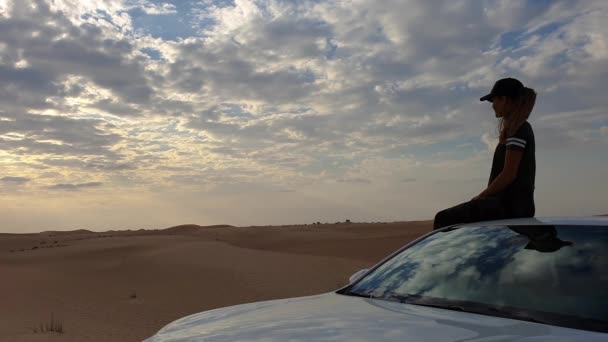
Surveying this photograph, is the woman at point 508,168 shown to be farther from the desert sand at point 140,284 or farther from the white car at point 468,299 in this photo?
the desert sand at point 140,284

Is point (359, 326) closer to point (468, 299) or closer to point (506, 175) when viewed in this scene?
point (468, 299)

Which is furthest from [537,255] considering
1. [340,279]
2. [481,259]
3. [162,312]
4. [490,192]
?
[340,279]

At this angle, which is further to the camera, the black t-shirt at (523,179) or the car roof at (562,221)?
the black t-shirt at (523,179)

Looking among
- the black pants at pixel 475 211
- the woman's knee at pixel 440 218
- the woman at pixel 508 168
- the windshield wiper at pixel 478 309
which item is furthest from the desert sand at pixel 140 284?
the windshield wiper at pixel 478 309

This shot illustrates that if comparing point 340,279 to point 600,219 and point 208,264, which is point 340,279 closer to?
point 208,264

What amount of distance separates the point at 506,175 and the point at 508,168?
0.22 ft

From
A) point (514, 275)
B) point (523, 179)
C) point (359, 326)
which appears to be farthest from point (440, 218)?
point (359, 326)

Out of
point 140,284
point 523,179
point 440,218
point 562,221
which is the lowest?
point 140,284

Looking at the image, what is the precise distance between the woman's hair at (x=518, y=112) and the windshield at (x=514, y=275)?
1.63 m

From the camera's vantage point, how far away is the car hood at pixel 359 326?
7.11 ft

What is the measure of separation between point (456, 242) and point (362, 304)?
0.80 m

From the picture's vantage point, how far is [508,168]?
4.54m

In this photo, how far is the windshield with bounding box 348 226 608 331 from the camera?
2561 mm

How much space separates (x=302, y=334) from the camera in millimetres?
2262
